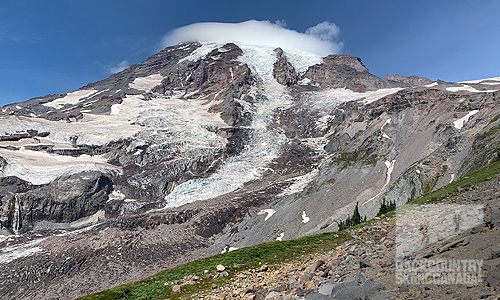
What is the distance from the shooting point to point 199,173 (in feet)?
374

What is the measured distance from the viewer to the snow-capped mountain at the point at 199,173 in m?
57.8

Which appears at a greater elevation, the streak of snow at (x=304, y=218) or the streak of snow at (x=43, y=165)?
the streak of snow at (x=43, y=165)

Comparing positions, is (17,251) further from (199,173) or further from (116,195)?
(199,173)

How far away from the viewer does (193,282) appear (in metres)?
17.5

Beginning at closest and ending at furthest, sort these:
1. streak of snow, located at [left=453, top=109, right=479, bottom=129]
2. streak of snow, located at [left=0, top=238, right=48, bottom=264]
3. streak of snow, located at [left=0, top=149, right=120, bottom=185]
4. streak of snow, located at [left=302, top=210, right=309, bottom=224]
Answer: streak of snow, located at [left=302, top=210, right=309, bottom=224] < streak of snow, located at [left=0, top=238, right=48, bottom=264] < streak of snow, located at [left=453, top=109, right=479, bottom=129] < streak of snow, located at [left=0, top=149, right=120, bottom=185]

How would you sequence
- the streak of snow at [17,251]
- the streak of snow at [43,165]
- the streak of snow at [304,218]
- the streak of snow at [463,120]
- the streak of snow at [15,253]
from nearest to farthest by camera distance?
the streak of snow at [304,218] < the streak of snow at [15,253] < the streak of snow at [17,251] < the streak of snow at [463,120] < the streak of snow at [43,165]

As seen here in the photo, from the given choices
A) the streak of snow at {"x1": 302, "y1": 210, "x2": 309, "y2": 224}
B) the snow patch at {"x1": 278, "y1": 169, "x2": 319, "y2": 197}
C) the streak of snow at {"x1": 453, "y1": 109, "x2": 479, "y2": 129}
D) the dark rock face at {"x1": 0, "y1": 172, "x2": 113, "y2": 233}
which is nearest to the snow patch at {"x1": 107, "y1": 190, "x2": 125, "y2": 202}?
the dark rock face at {"x1": 0, "y1": 172, "x2": 113, "y2": 233}

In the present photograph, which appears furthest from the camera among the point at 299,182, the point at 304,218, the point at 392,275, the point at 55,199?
the point at 55,199

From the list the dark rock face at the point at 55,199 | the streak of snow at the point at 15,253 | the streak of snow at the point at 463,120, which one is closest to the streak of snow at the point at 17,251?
the streak of snow at the point at 15,253

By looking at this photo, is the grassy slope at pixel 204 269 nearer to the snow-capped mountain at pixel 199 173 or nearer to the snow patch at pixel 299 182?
the snow-capped mountain at pixel 199 173

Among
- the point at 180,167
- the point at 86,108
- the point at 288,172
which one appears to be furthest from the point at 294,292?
the point at 86,108

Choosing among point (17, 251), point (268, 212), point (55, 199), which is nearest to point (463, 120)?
point (268, 212)

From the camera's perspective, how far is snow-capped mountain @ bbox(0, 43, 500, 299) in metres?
57.8

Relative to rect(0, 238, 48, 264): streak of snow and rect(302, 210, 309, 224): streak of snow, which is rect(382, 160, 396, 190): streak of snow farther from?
rect(0, 238, 48, 264): streak of snow
